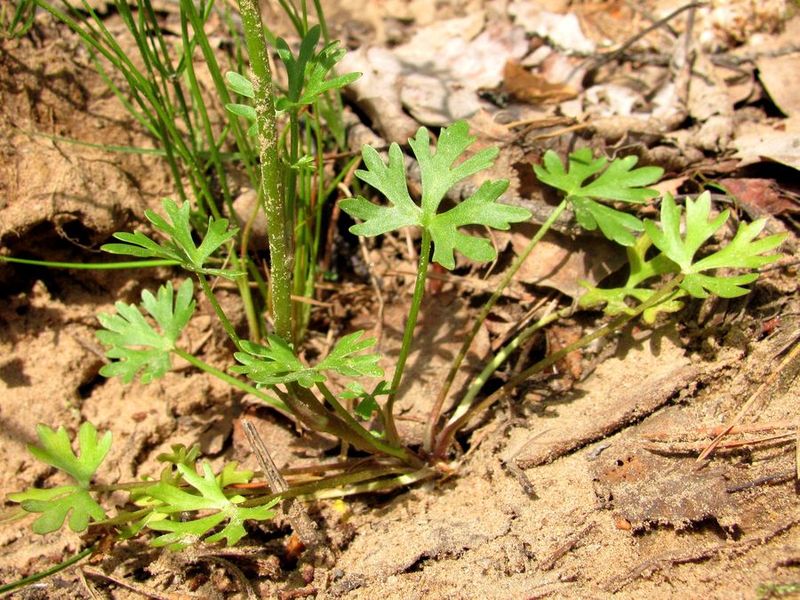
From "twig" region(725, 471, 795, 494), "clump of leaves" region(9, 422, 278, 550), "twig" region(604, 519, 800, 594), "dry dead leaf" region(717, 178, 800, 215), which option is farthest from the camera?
"dry dead leaf" region(717, 178, 800, 215)

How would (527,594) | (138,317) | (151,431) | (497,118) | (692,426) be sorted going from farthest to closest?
(497,118), (151,431), (138,317), (692,426), (527,594)

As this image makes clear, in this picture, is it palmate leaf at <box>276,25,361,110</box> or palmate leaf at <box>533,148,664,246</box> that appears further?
palmate leaf at <box>533,148,664,246</box>

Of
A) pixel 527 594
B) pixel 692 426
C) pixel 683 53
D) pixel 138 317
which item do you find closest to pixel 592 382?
pixel 692 426

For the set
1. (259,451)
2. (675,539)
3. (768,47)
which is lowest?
(675,539)

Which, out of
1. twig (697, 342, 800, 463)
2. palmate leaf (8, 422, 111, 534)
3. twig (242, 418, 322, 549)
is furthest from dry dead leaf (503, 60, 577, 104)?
palmate leaf (8, 422, 111, 534)

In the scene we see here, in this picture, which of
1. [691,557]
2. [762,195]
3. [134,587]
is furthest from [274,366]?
[762,195]

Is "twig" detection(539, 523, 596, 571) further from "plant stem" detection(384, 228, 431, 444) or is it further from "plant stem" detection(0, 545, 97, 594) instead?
"plant stem" detection(0, 545, 97, 594)

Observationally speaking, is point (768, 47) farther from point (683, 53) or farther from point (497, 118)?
point (497, 118)

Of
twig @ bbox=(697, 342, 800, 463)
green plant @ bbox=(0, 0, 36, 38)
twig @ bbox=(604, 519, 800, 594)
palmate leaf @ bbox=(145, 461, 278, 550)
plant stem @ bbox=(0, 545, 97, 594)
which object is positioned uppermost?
green plant @ bbox=(0, 0, 36, 38)
